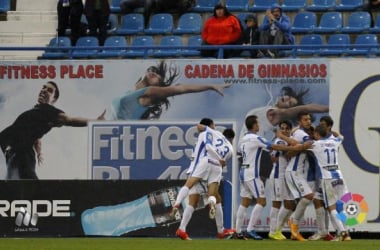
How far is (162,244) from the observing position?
2184 centimetres

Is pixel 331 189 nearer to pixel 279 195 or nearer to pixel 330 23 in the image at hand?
pixel 279 195

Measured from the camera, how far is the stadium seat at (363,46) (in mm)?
26189

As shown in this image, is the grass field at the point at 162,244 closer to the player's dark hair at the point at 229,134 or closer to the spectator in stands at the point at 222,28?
the player's dark hair at the point at 229,134

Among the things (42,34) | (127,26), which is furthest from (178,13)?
(42,34)

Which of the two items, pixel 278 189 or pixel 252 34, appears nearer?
pixel 278 189

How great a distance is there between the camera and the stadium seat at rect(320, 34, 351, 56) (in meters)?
26.1

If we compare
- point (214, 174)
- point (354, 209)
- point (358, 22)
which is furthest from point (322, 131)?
point (358, 22)

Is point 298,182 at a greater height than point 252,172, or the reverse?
point 252,172

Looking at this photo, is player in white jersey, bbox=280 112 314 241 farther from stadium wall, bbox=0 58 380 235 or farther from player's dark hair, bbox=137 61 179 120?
player's dark hair, bbox=137 61 179 120

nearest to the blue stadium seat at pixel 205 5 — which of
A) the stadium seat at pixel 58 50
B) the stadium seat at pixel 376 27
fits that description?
the stadium seat at pixel 58 50

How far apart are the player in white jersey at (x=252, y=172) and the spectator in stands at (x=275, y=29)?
256 centimetres

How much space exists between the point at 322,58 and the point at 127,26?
4.69 metres

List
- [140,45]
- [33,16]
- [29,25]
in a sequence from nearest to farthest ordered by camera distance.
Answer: [140,45], [29,25], [33,16]

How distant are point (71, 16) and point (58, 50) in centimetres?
127
